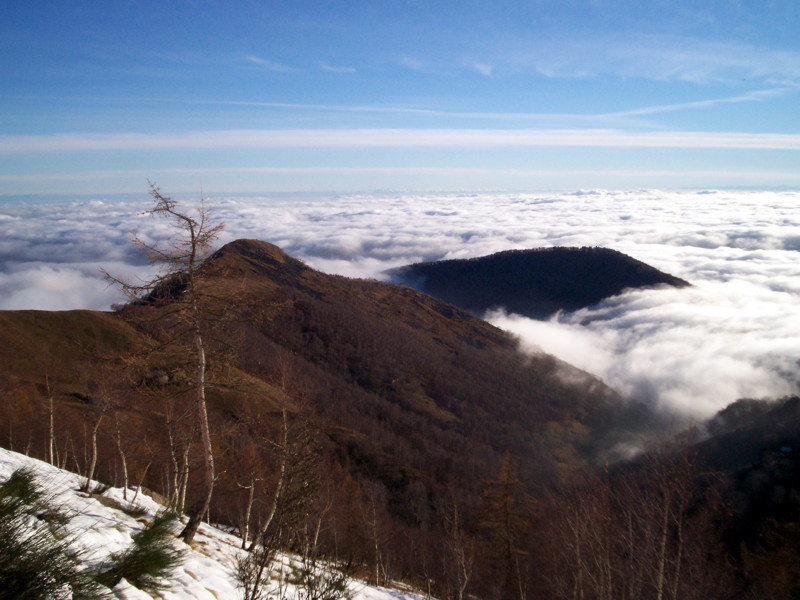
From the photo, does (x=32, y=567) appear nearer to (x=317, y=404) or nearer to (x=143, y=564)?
(x=143, y=564)

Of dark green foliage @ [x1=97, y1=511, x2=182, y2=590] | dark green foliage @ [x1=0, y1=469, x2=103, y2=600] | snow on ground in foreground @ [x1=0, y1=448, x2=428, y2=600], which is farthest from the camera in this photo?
snow on ground in foreground @ [x1=0, y1=448, x2=428, y2=600]

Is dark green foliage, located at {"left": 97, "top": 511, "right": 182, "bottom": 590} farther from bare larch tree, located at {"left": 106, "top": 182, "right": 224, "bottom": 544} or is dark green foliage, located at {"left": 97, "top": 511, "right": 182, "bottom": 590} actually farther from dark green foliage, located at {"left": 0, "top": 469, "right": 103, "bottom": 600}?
bare larch tree, located at {"left": 106, "top": 182, "right": 224, "bottom": 544}

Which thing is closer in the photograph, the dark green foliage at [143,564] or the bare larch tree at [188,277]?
the dark green foliage at [143,564]

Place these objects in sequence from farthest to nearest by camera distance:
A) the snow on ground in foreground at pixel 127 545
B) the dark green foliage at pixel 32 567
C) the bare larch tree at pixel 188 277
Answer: the bare larch tree at pixel 188 277, the snow on ground in foreground at pixel 127 545, the dark green foliage at pixel 32 567

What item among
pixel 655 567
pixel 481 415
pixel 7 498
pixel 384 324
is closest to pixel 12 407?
pixel 7 498

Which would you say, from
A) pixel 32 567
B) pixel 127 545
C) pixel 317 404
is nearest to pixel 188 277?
pixel 127 545

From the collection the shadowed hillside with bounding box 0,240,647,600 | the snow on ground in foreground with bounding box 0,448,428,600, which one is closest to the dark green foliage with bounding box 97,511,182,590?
the snow on ground in foreground with bounding box 0,448,428,600

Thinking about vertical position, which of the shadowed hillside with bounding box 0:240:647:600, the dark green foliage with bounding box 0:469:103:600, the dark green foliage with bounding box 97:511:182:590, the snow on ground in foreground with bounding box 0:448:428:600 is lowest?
the shadowed hillside with bounding box 0:240:647:600

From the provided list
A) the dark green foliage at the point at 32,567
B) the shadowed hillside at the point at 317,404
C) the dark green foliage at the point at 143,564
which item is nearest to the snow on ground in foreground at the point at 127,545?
the dark green foliage at the point at 143,564

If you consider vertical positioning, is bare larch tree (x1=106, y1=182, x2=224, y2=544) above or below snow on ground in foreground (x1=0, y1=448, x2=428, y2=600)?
above

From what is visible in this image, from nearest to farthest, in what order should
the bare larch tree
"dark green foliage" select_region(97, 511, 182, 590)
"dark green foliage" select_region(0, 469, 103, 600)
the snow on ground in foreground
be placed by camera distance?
1. "dark green foliage" select_region(0, 469, 103, 600)
2. "dark green foliage" select_region(97, 511, 182, 590)
3. the snow on ground in foreground
4. the bare larch tree

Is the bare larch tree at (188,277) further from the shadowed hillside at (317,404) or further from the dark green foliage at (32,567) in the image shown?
the dark green foliage at (32,567)
